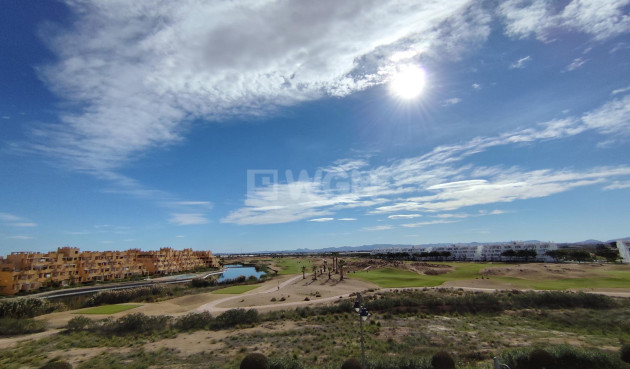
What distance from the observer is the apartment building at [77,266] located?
2712 inches

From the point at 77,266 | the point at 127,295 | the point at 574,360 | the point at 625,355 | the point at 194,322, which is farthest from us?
the point at 77,266

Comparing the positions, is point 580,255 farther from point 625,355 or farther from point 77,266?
point 77,266

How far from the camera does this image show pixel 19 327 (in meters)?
34.1

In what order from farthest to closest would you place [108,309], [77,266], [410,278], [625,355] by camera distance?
[77,266], [410,278], [108,309], [625,355]

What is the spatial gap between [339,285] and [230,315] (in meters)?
33.5

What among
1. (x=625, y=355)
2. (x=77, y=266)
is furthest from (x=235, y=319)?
(x=77, y=266)

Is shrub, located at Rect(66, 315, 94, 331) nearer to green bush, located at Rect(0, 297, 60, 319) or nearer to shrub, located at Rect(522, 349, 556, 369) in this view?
green bush, located at Rect(0, 297, 60, 319)

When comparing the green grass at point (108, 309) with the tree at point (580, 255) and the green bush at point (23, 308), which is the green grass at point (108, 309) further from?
the tree at point (580, 255)

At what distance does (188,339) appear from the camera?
98.5 ft

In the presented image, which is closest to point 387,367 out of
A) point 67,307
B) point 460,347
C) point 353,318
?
point 460,347

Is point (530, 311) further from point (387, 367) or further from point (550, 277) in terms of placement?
point (550, 277)

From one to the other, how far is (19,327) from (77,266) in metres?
63.2

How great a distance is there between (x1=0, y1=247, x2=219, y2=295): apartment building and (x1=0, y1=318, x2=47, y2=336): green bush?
4657 centimetres

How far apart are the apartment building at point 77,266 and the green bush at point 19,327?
46.6 m
